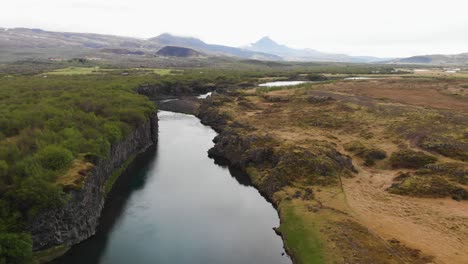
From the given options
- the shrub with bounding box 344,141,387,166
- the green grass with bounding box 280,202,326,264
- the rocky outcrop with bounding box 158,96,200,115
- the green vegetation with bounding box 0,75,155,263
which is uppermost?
the green vegetation with bounding box 0,75,155,263

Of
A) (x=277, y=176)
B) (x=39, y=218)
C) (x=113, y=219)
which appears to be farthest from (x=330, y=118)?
(x=39, y=218)

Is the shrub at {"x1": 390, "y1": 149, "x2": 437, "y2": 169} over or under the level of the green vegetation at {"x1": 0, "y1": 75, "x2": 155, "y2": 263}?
under

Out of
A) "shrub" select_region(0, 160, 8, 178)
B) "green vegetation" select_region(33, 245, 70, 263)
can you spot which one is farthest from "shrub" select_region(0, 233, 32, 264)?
"shrub" select_region(0, 160, 8, 178)

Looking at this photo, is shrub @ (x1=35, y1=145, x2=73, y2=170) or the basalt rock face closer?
the basalt rock face

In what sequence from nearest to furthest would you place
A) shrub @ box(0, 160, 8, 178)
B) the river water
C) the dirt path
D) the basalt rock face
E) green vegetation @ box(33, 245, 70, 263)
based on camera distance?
green vegetation @ box(33, 245, 70, 263), the basalt rock face, shrub @ box(0, 160, 8, 178), the dirt path, the river water

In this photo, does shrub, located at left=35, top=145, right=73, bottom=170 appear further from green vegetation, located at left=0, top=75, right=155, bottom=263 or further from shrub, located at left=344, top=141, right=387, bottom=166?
shrub, located at left=344, top=141, right=387, bottom=166

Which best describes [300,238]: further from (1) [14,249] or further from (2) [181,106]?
(2) [181,106]

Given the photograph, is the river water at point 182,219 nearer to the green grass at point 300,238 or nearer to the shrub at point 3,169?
the green grass at point 300,238
